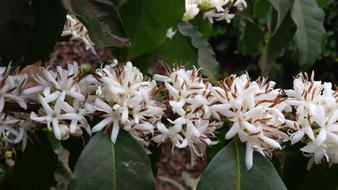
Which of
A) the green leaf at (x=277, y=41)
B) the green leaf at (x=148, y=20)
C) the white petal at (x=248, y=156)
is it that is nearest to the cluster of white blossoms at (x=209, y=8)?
the green leaf at (x=277, y=41)

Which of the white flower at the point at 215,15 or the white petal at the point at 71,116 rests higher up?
the white petal at the point at 71,116

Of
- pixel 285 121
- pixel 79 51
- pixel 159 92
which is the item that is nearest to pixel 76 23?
pixel 159 92

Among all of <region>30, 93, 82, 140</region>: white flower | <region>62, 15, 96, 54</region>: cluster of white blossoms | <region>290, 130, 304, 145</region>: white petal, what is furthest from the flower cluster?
<region>62, 15, 96, 54</region>: cluster of white blossoms

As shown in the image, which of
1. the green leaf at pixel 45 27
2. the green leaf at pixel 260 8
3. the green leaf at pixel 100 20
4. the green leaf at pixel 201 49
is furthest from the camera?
the green leaf at pixel 260 8

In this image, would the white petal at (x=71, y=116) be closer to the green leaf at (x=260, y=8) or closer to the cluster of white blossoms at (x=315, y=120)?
the cluster of white blossoms at (x=315, y=120)

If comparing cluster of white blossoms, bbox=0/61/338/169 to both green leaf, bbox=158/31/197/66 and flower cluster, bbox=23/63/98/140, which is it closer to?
flower cluster, bbox=23/63/98/140

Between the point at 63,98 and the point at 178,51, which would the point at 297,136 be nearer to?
the point at 63,98
